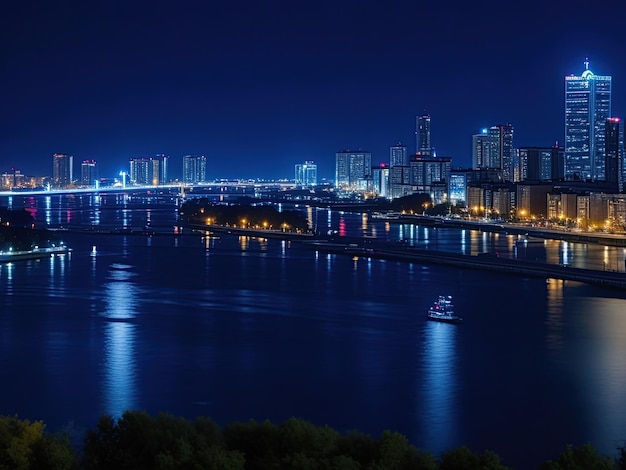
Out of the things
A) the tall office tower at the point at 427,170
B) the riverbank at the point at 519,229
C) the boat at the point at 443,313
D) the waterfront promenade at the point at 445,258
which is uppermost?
the tall office tower at the point at 427,170

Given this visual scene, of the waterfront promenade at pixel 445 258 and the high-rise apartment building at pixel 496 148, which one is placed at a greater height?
the high-rise apartment building at pixel 496 148

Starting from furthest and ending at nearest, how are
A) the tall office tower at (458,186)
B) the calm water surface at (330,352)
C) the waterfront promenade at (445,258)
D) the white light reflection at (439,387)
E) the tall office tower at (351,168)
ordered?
the tall office tower at (351,168) → the tall office tower at (458,186) → the waterfront promenade at (445,258) → the calm water surface at (330,352) → the white light reflection at (439,387)

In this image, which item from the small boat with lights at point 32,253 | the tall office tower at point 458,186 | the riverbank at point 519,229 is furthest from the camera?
the tall office tower at point 458,186

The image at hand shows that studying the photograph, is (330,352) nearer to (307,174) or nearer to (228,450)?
(228,450)

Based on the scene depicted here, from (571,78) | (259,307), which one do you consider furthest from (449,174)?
(259,307)

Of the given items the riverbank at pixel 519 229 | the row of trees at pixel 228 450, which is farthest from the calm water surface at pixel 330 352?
the riverbank at pixel 519 229

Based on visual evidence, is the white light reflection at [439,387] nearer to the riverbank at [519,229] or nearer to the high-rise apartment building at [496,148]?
the riverbank at [519,229]
